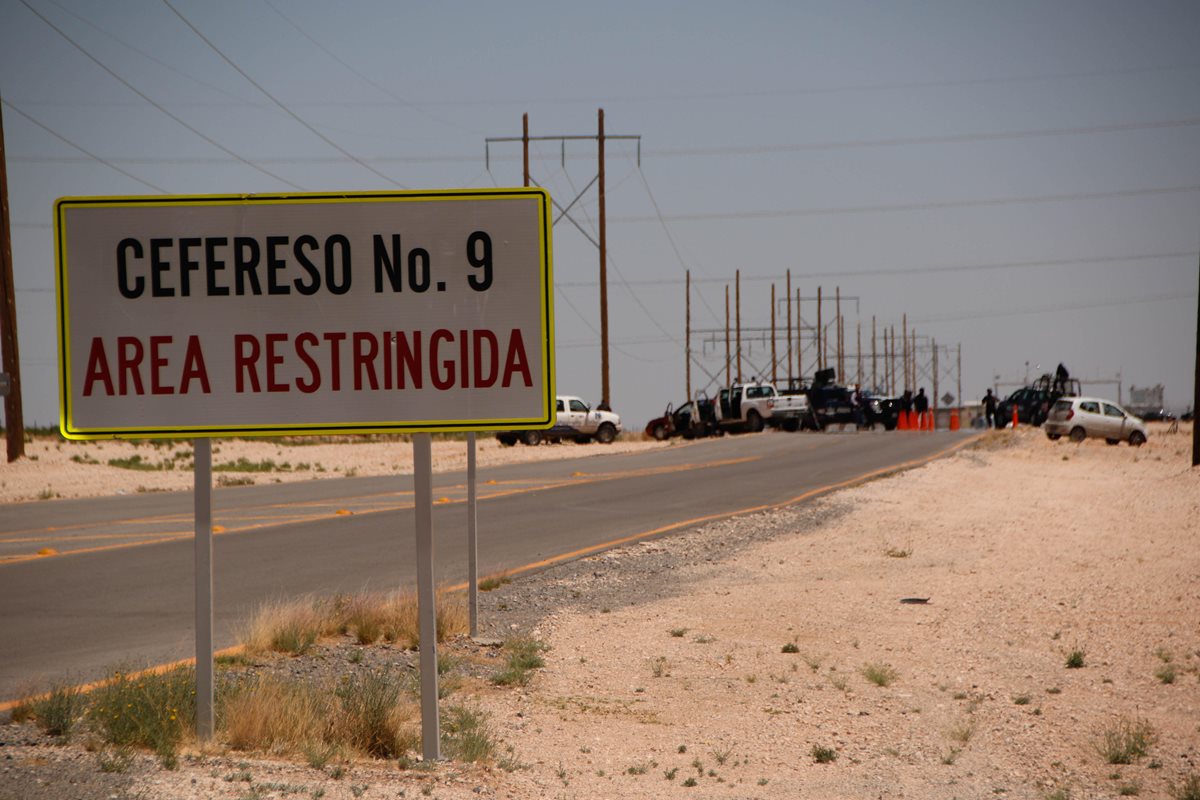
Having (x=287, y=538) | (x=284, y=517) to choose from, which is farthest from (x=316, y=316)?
(x=284, y=517)

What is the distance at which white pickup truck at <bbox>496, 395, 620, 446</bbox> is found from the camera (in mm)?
49812

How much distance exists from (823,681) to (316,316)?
5.35 m

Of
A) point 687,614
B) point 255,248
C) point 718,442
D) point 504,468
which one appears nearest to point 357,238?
point 255,248

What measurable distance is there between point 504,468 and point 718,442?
1312cm

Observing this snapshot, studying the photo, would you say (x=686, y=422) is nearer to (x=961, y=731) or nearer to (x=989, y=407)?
(x=989, y=407)

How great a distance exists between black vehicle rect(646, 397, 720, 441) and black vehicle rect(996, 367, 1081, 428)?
13651 mm

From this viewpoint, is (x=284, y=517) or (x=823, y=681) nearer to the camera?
(x=823, y=681)

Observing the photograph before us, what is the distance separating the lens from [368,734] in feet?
23.5

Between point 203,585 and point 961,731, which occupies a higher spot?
point 203,585

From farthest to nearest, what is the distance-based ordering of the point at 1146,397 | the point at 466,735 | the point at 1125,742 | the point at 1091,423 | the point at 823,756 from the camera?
the point at 1146,397
the point at 1091,423
the point at 1125,742
the point at 823,756
the point at 466,735

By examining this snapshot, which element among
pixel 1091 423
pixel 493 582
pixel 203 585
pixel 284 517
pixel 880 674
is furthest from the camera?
pixel 1091 423

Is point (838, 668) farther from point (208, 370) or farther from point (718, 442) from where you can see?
point (718, 442)

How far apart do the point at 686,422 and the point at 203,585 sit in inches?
2052

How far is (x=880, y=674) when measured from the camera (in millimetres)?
10102
